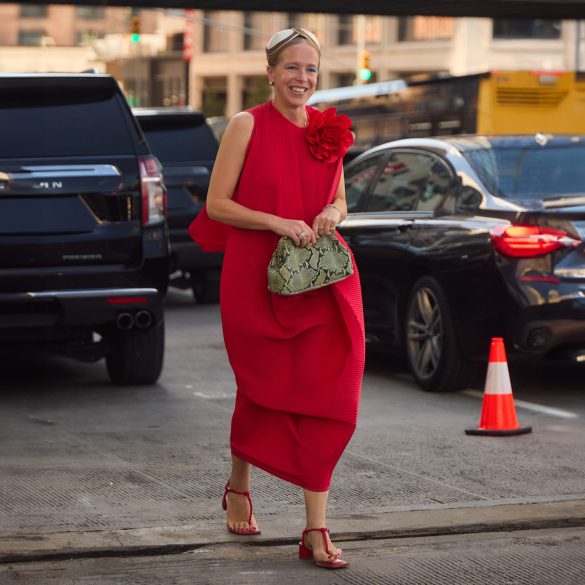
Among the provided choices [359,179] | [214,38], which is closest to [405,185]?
[359,179]

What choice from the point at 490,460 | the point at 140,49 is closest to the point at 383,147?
the point at 490,460

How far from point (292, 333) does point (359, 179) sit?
543 cm

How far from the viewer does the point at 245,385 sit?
18.6ft

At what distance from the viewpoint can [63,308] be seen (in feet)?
29.4

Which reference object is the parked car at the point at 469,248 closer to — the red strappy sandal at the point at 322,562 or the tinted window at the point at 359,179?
the tinted window at the point at 359,179

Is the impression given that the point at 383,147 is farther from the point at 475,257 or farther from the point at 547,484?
the point at 547,484

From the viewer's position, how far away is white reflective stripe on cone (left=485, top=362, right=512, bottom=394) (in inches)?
321

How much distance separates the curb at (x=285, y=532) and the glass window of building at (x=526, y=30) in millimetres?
56571

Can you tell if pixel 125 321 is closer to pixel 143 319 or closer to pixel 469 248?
pixel 143 319

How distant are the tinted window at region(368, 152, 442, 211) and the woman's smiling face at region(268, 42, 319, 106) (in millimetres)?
4294

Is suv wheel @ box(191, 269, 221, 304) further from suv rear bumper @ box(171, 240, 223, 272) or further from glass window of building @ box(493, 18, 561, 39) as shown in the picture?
glass window of building @ box(493, 18, 561, 39)

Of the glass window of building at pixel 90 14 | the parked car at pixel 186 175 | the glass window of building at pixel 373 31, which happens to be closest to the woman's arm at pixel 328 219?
the parked car at pixel 186 175

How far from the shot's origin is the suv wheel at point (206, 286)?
52.9 feet

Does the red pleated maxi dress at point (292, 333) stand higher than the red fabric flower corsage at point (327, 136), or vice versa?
the red fabric flower corsage at point (327, 136)
